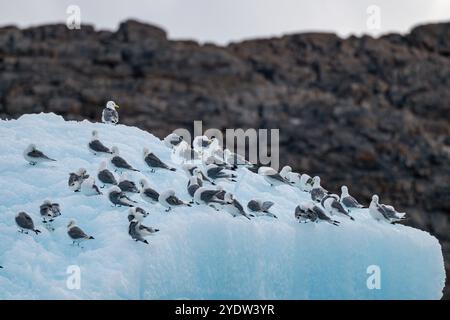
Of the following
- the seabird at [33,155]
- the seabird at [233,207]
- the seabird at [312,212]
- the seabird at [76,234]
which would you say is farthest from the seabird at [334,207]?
the seabird at [33,155]

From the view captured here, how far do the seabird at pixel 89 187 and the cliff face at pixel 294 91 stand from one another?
5012cm

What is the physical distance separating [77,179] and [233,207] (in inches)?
122

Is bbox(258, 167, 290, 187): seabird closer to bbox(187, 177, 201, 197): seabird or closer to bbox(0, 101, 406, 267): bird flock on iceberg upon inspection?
bbox(0, 101, 406, 267): bird flock on iceberg

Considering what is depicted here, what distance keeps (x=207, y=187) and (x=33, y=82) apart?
2177 inches

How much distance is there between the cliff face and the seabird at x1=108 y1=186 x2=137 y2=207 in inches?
1975

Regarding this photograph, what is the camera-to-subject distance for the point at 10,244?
15.6 m

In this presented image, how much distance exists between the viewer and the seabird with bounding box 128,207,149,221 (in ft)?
50.7

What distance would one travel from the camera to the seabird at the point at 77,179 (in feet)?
56.0

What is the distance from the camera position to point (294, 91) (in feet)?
240

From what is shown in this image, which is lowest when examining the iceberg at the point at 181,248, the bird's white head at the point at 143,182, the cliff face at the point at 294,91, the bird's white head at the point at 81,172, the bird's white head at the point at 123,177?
the iceberg at the point at 181,248

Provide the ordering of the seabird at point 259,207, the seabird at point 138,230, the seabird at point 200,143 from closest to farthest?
the seabird at point 138,230
the seabird at point 259,207
the seabird at point 200,143

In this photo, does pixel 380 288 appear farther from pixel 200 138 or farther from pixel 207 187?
pixel 200 138

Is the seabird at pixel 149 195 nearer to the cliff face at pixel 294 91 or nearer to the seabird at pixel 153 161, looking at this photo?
the seabird at pixel 153 161

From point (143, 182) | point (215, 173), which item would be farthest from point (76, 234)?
point (215, 173)
